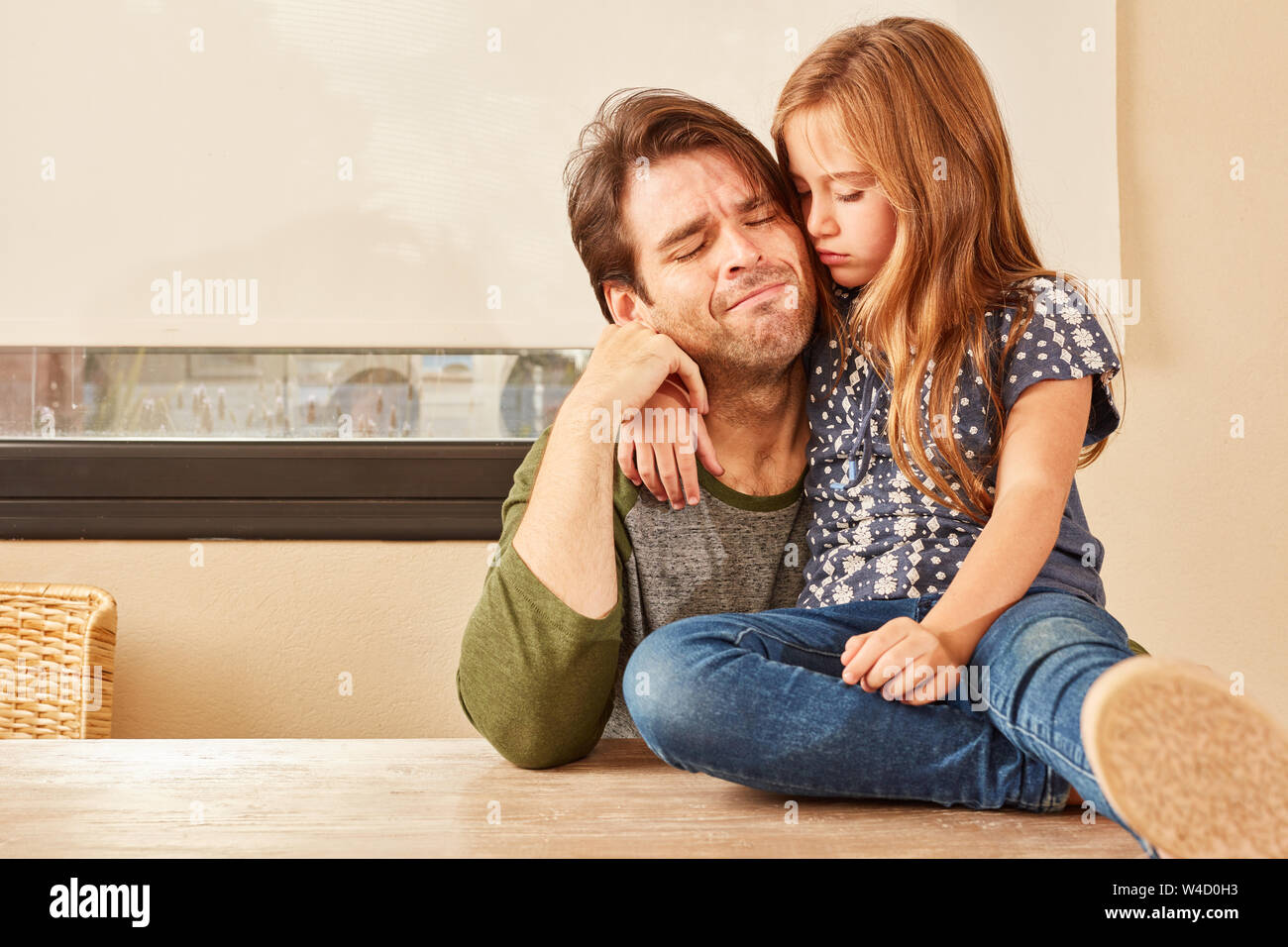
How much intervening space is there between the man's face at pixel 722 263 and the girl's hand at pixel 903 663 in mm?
380

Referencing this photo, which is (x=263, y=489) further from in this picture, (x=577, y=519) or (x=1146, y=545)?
(x=1146, y=545)

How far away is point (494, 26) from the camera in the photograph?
1.63 m

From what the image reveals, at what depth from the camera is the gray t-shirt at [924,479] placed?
3.24 ft

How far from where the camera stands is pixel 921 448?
39.6 inches

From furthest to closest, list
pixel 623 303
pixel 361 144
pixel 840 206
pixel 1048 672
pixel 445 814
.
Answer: pixel 361 144
pixel 623 303
pixel 840 206
pixel 445 814
pixel 1048 672

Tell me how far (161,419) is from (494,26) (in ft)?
2.70

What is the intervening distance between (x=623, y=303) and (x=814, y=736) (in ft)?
1.85

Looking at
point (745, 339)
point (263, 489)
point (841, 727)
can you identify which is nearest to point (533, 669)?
point (841, 727)

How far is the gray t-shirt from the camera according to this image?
0.99 m

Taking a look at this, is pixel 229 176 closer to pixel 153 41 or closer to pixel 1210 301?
pixel 153 41

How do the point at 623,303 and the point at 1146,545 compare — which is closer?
the point at 623,303

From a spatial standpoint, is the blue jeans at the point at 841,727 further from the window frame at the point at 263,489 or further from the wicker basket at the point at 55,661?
the wicker basket at the point at 55,661

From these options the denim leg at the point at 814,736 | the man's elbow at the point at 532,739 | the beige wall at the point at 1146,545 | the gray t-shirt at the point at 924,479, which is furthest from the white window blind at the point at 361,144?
the denim leg at the point at 814,736

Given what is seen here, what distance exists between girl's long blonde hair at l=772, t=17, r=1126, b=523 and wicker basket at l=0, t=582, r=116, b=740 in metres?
1.10
